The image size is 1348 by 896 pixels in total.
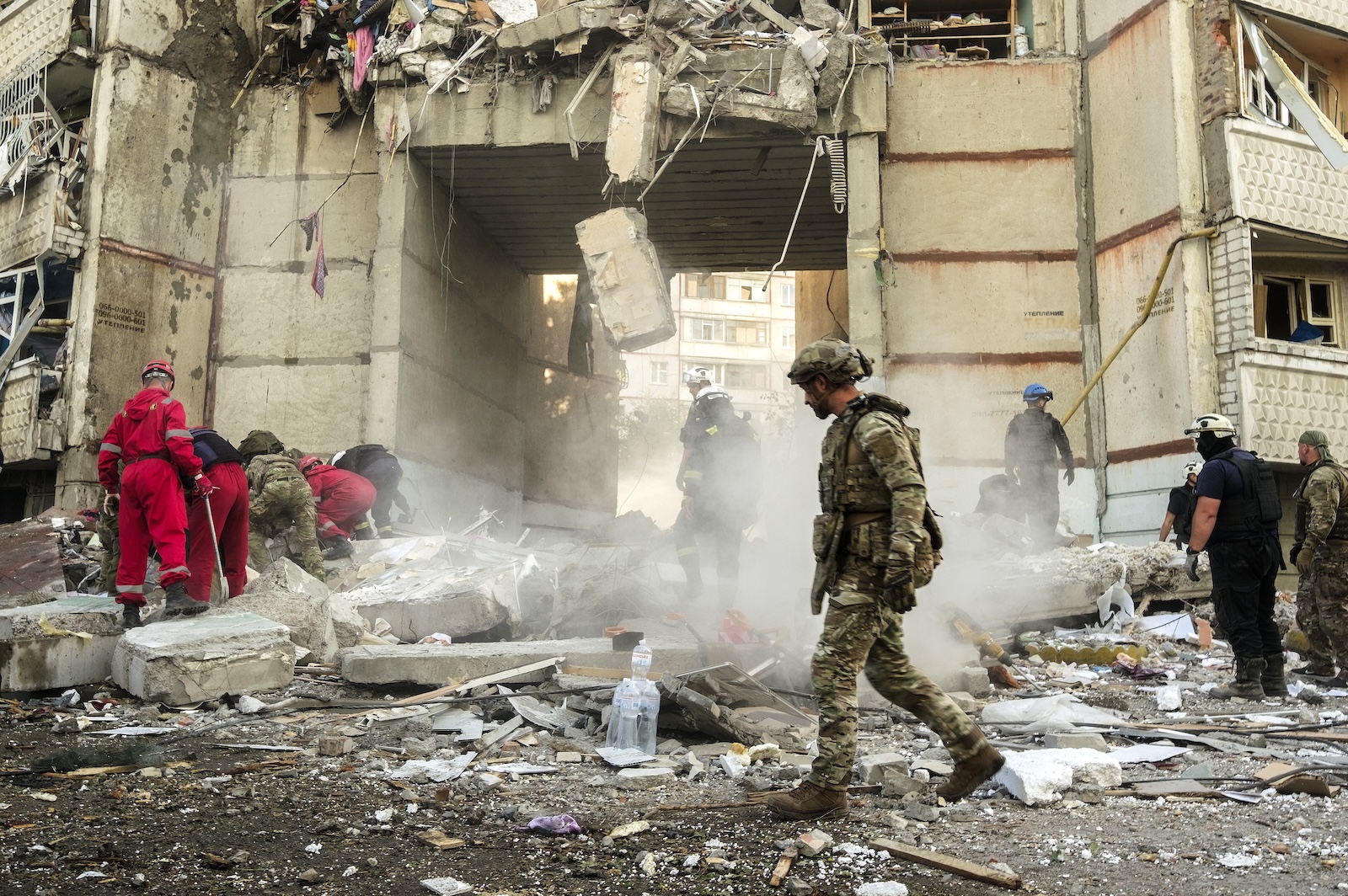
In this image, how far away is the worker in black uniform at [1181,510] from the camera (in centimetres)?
934

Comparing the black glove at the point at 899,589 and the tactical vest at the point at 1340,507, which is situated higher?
the tactical vest at the point at 1340,507

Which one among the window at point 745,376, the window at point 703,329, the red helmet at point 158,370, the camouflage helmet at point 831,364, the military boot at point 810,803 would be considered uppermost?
the window at point 703,329

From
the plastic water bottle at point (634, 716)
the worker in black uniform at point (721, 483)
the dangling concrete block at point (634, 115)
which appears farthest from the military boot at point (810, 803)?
the dangling concrete block at point (634, 115)

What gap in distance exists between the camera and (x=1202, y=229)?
10273 millimetres

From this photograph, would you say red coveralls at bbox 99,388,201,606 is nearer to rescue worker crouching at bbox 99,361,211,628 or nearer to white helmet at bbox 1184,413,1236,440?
rescue worker crouching at bbox 99,361,211,628

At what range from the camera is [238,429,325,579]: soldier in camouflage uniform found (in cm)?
766

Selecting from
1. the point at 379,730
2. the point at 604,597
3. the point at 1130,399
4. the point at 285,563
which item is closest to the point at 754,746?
the point at 379,730

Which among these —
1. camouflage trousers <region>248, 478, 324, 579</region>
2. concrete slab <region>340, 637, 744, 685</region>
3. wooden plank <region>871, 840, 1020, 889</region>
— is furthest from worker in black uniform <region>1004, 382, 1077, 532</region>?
wooden plank <region>871, 840, 1020, 889</region>

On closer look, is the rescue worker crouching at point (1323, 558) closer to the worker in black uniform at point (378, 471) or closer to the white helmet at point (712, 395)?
the white helmet at point (712, 395)

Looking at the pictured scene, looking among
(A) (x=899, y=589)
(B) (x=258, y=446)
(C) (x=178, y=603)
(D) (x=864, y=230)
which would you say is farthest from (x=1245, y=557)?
(B) (x=258, y=446)

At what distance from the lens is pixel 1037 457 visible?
8.98 metres

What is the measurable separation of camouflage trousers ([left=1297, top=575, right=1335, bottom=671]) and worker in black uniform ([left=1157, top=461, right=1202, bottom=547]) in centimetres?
256

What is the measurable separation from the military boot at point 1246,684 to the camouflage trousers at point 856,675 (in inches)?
127

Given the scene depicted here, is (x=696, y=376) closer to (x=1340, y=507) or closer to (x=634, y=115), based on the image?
(x=634, y=115)
